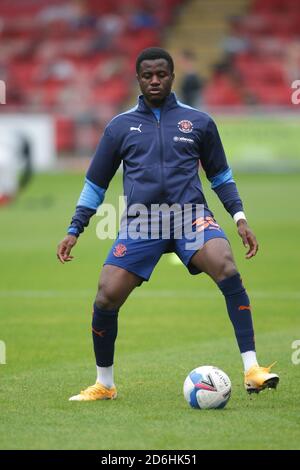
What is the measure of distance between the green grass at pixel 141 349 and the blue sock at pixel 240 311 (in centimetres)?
40

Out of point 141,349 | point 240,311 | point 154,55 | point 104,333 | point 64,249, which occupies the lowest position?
point 141,349

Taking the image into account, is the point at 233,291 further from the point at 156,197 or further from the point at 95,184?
the point at 95,184

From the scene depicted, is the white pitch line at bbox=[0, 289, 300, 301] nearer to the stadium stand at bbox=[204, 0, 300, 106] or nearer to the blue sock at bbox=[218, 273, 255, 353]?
the blue sock at bbox=[218, 273, 255, 353]

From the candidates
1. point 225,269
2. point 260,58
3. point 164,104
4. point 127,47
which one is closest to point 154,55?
point 164,104

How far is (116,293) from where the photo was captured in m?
7.63

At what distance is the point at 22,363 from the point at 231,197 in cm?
244

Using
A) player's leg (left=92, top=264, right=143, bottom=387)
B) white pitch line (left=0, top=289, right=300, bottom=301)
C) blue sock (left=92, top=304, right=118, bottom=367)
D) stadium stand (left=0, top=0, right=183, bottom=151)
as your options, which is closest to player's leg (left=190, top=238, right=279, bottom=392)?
player's leg (left=92, top=264, right=143, bottom=387)

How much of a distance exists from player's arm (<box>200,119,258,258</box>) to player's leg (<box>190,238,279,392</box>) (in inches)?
10.4

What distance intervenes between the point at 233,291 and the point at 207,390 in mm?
714

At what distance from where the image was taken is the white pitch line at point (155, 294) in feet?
43.0

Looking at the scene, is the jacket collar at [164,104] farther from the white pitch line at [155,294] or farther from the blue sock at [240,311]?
the white pitch line at [155,294]

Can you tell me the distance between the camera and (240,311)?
25.1 feet

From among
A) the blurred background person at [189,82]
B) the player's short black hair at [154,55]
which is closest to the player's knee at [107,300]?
the player's short black hair at [154,55]

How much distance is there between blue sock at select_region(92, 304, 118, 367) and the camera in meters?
7.71
